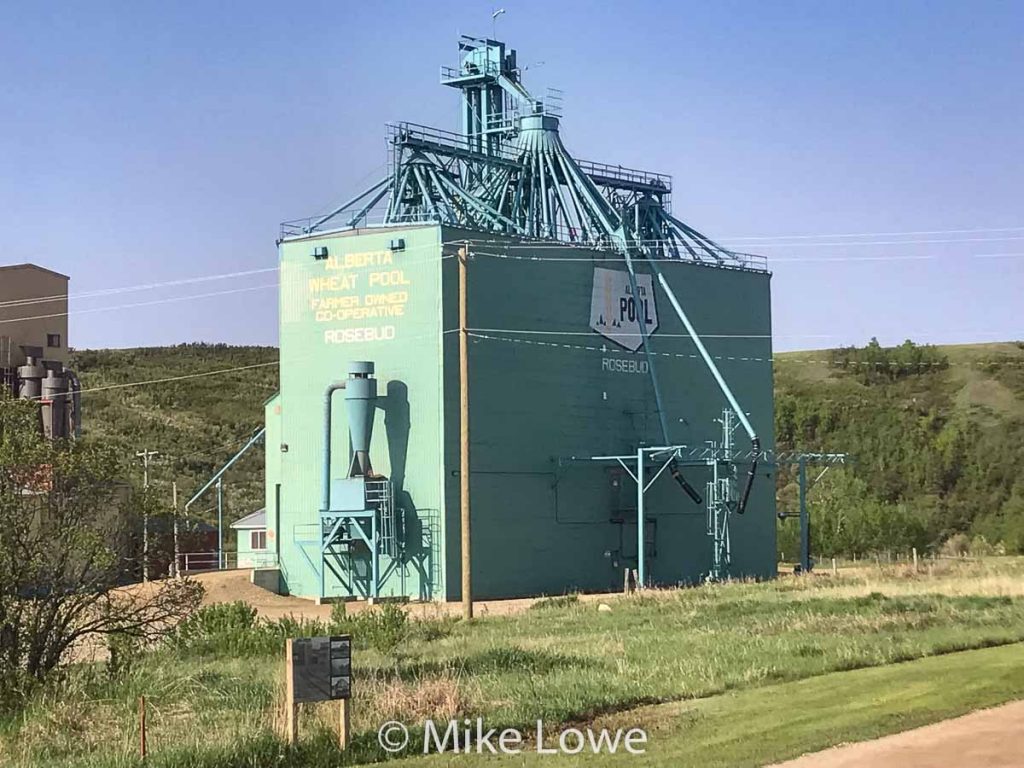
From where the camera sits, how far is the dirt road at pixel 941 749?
14.1m

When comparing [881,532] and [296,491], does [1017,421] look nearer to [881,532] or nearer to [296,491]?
[881,532]

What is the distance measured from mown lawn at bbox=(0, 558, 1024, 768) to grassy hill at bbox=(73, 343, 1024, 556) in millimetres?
45629

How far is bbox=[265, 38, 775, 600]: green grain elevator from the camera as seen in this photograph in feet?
156

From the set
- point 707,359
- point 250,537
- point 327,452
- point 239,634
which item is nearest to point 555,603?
point 327,452

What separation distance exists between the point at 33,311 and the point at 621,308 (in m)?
30.8

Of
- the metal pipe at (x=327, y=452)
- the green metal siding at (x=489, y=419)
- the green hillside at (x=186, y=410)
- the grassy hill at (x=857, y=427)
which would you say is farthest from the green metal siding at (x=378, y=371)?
the grassy hill at (x=857, y=427)

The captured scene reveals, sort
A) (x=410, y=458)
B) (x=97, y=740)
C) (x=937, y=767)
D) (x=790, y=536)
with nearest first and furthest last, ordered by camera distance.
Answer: (x=937, y=767) < (x=97, y=740) < (x=410, y=458) < (x=790, y=536)

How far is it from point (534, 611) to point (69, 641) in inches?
806

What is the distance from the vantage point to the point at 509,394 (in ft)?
160

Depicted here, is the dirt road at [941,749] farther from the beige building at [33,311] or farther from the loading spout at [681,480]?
the beige building at [33,311]

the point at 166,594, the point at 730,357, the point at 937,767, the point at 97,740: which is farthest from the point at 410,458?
the point at 937,767

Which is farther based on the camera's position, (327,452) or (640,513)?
(640,513)

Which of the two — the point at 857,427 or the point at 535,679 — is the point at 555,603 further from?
the point at 857,427

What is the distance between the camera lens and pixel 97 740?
16328mm
